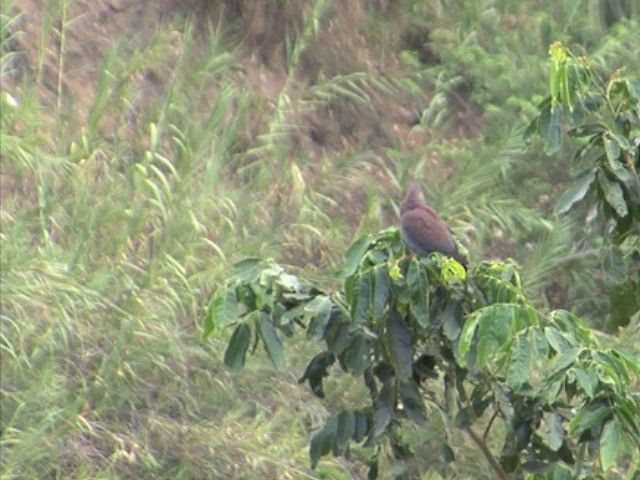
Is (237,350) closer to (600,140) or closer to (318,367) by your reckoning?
→ (318,367)

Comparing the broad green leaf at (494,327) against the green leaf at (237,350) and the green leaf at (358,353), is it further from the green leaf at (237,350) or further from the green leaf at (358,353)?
the green leaf at (237,350)

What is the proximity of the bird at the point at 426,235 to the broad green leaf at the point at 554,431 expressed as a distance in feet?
1.60

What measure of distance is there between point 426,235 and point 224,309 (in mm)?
901

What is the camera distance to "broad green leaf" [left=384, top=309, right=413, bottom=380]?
3514 millimetres

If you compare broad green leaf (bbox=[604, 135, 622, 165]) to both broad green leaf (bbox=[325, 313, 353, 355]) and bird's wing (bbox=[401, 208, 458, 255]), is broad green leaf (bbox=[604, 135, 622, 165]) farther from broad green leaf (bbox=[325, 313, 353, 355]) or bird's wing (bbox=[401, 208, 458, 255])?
broad green leaf (bbox=[325, 313, 353, 355])

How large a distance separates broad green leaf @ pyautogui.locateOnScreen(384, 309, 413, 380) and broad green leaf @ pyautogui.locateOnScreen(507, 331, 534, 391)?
1.52 ft

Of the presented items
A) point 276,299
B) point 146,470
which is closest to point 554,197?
point 146,470

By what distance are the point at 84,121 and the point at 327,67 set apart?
1.73 m

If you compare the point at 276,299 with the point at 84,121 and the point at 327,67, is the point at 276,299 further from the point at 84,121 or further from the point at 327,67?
the point at 327,67

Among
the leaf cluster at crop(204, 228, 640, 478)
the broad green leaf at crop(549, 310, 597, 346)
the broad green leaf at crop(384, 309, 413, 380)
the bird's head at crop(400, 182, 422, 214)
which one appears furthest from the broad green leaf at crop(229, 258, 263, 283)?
the bird's head at crop(400, 182, 422, 214)

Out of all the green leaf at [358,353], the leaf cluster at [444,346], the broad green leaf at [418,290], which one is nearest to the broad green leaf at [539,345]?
the leaf cluster at [444,346]

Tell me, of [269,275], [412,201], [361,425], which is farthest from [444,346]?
[412,201]

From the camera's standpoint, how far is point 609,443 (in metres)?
3.05

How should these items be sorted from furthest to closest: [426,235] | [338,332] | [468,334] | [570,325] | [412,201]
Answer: [412,201] < [426,235] < [338,332] < [570,325] < [468,334]
